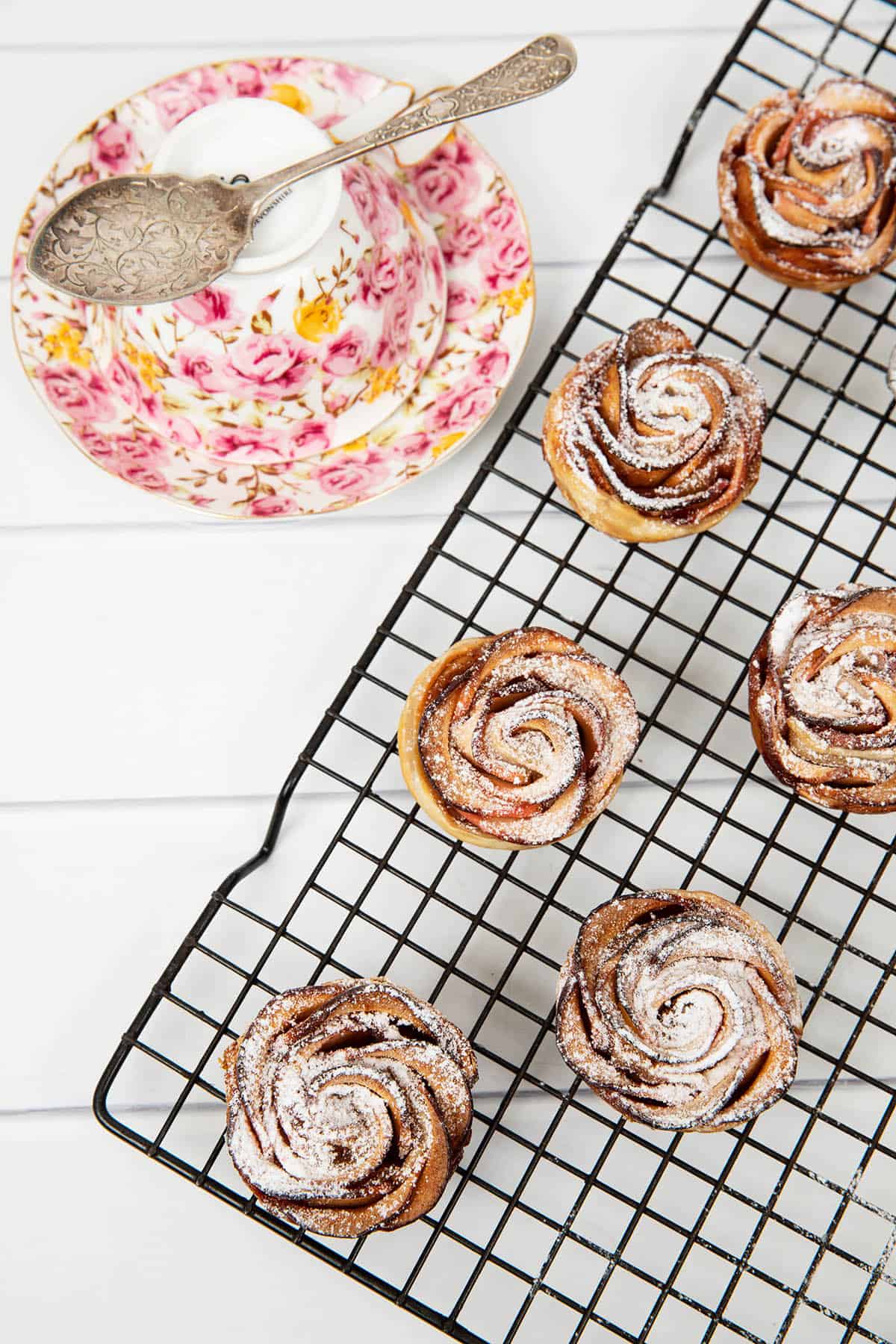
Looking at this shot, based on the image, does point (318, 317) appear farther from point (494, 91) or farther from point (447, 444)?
point (494, 91)

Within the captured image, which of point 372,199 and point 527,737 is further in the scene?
point 372,199

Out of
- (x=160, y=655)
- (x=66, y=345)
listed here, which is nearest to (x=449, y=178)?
(x=66, y=345)

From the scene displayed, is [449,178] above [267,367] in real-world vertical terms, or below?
above

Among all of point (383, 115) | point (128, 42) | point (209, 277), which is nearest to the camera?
point (209, 277)

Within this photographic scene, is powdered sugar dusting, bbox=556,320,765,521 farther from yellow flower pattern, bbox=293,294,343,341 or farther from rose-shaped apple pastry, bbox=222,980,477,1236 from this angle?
rose-shaped apple pastry, bbox=222,980,477,1236

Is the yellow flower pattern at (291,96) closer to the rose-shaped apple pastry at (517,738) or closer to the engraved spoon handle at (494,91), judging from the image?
the engraved spoon handle at (494,91)

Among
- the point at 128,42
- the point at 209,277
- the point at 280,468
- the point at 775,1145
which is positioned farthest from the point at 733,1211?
the point at 128,42

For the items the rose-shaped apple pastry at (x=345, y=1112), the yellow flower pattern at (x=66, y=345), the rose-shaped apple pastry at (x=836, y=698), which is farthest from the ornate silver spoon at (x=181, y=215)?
the rose-shaped apple pastry at (x=345, y=1112)

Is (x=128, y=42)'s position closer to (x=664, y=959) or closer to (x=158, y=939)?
(x=158, y=939)
